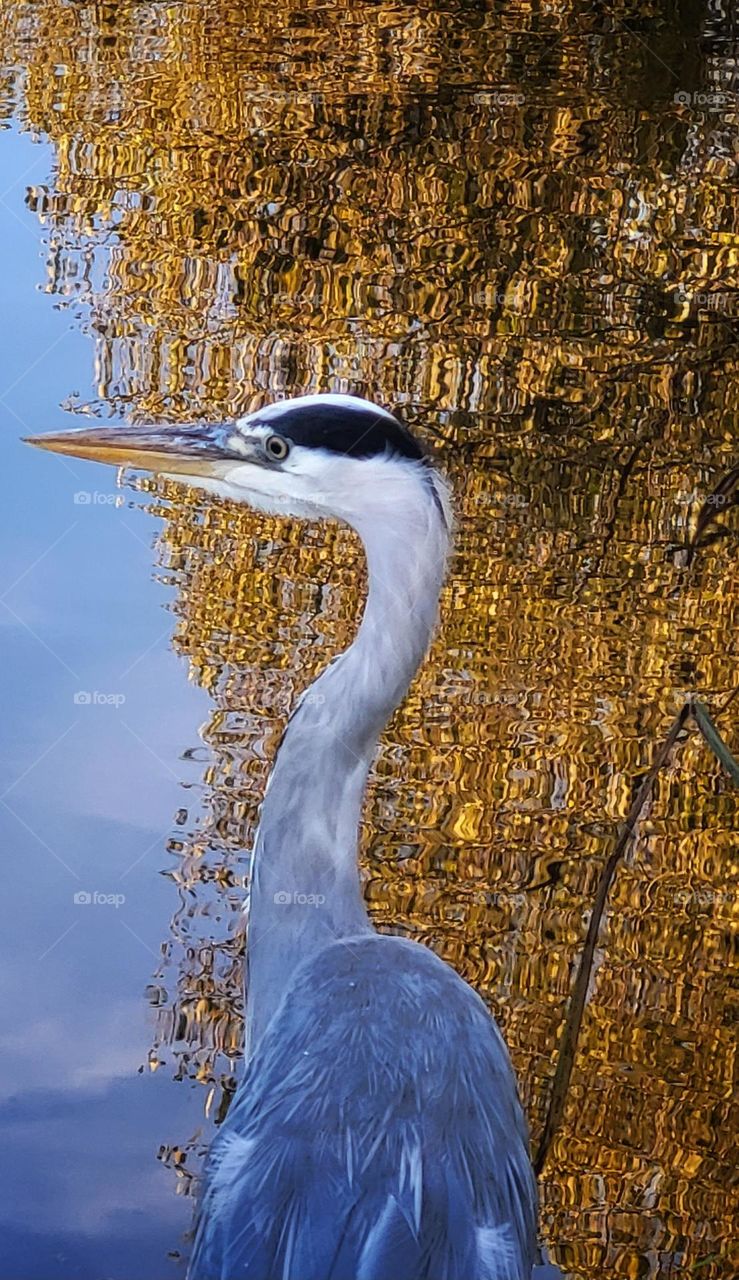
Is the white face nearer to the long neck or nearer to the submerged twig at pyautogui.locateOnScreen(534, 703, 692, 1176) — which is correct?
the long neck

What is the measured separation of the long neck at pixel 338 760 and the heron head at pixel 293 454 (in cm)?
3

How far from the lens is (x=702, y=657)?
3727 millimetres

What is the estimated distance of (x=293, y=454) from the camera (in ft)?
5.32

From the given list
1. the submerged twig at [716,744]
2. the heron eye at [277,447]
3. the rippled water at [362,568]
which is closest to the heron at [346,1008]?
the heron eye at [277,447]

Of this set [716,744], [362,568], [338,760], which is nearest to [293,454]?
[338,760]

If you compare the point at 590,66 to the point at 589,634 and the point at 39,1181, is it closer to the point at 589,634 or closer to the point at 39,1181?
the point at 589,634

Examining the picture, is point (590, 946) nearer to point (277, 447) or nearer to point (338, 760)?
point (338, 760)

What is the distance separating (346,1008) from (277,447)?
563mm

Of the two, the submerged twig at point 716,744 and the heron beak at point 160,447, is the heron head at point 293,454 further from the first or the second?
the submerged twig at point 716,744

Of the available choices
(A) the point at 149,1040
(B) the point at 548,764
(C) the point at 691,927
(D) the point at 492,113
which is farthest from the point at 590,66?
(A) the point at 149,1040

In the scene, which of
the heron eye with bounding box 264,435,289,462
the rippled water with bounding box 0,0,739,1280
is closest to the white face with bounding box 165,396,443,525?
the heron eye with bounding box 264,435,289,462

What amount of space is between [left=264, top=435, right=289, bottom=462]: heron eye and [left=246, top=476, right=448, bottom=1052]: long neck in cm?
10

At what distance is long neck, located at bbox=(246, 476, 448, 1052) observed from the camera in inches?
63.9

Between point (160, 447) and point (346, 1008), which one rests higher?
point (160, 447)
